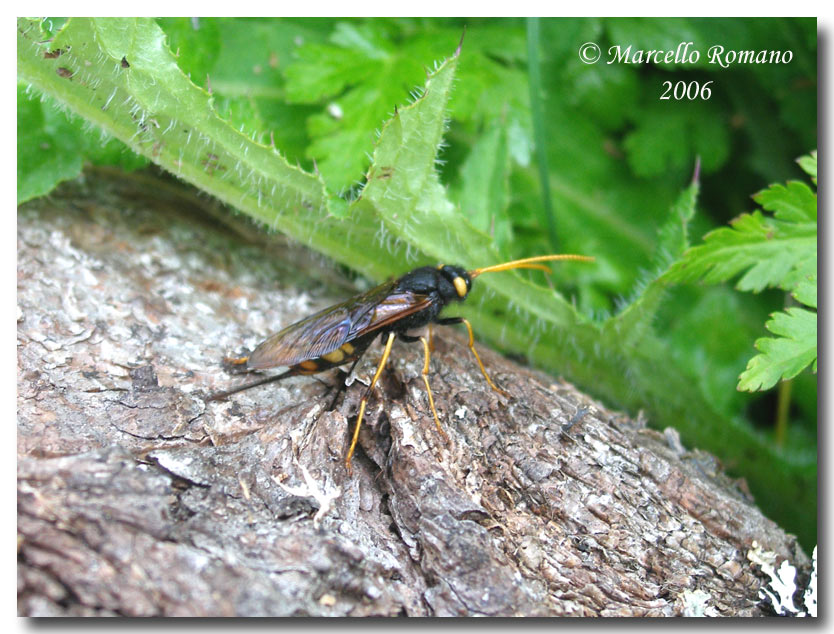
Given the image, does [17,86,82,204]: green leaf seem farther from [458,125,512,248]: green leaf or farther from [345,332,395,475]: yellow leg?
[458,125,512,248]: green leaf

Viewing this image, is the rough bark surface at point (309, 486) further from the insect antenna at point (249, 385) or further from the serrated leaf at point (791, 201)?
the serrated leaf at point (791, 201)

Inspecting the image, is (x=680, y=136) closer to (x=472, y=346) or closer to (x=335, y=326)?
(x=472, y=346)

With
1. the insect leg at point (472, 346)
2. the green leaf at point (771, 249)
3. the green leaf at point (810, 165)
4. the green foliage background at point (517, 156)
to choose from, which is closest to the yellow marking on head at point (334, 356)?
the insect leg at point (472, 346)

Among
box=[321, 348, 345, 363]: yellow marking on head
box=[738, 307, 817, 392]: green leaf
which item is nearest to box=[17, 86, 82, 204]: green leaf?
box=[321, 348, 345, 363]: yellow marking on head

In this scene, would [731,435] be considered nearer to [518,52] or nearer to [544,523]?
[544,523]

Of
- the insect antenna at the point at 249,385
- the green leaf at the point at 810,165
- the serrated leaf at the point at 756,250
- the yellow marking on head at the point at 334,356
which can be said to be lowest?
the insect antenna at the point at 249,385

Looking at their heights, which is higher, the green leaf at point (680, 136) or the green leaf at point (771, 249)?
the green leaf at point (680, 136)
